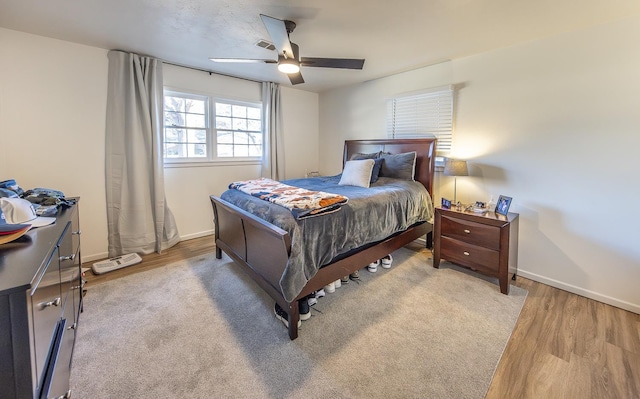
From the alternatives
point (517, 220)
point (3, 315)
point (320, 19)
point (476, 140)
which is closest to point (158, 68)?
point (320, 19)

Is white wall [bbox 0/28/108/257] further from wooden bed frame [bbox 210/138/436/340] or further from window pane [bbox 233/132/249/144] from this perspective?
window pane [bbox 233/132/249/144]

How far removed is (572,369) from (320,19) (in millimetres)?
3103

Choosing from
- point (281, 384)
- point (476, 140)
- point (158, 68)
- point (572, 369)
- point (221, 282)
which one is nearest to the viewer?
point (281, 384)

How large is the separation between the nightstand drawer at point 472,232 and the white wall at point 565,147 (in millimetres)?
584

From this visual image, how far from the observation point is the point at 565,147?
256 centimetres

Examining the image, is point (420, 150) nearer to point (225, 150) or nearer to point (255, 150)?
point (255, 150)

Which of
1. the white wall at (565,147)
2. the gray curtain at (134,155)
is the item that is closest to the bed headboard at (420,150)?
the white wall at (565,147)

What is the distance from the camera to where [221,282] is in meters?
2.74

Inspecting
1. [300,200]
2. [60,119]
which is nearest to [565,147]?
[300,200]

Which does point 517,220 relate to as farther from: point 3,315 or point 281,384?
point 3,315

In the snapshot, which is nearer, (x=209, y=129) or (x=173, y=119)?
(x=173, y=119)

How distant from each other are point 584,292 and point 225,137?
15.4ft

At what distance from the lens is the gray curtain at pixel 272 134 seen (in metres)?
4.41

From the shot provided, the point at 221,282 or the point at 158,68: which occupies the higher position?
the point at 158,68
